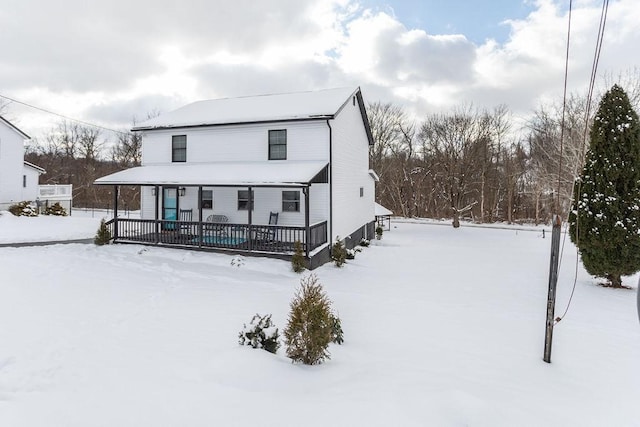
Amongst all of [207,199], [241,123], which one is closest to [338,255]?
[207,199]

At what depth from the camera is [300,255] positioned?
11.8 meters

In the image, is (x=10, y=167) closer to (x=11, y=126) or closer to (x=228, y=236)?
(x=11, y=126)

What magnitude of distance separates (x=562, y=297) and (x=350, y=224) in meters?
9.47

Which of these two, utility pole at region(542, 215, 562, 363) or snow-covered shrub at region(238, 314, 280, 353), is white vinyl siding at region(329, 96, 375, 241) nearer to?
snow-covered shrub at region(238, 314, 280, 353)

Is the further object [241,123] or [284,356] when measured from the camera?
[241,123]

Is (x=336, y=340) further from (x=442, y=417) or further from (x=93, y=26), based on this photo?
(x=93, y=26)

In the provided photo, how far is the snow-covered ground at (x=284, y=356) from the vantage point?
396 centimetres

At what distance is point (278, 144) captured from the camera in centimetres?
1489

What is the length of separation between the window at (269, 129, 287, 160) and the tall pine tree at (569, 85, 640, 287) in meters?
10.7

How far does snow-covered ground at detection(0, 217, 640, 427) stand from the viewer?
13.0ft

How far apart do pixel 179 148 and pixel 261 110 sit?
4.38m

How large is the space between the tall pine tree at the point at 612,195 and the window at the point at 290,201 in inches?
389

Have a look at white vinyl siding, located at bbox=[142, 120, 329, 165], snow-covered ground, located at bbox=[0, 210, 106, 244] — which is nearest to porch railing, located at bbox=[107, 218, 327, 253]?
white vinyl siding, located at bbox=[142, 120, 329, 165]

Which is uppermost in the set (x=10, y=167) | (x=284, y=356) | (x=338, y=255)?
(x=10, y=167)
